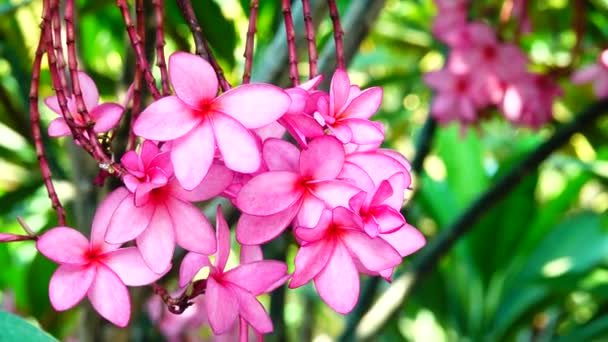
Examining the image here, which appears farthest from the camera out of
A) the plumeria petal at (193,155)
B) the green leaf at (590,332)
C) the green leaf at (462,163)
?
the green leaf at (462,163)

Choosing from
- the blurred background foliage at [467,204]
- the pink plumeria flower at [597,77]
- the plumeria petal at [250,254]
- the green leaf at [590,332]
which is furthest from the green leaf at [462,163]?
the plumeria petal at [250,254]

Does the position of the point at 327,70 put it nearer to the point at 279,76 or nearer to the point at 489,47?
the point at 279,76

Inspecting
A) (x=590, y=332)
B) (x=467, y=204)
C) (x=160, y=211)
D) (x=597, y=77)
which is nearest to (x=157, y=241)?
(x=160, y=211)

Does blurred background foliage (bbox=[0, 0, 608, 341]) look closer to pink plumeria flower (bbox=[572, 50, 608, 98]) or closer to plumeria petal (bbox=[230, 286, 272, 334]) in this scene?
pink plumeria flower (bbox=[572, 50, 608, 98])

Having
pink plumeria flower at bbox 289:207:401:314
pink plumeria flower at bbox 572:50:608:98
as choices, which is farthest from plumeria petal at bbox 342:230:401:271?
pink plumeria flower at bbox 572:50:608:98

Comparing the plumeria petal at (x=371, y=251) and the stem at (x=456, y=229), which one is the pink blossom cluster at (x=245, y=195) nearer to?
the plumeria petal at (x=371, y=251)

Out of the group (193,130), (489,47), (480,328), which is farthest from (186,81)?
(480,328)
